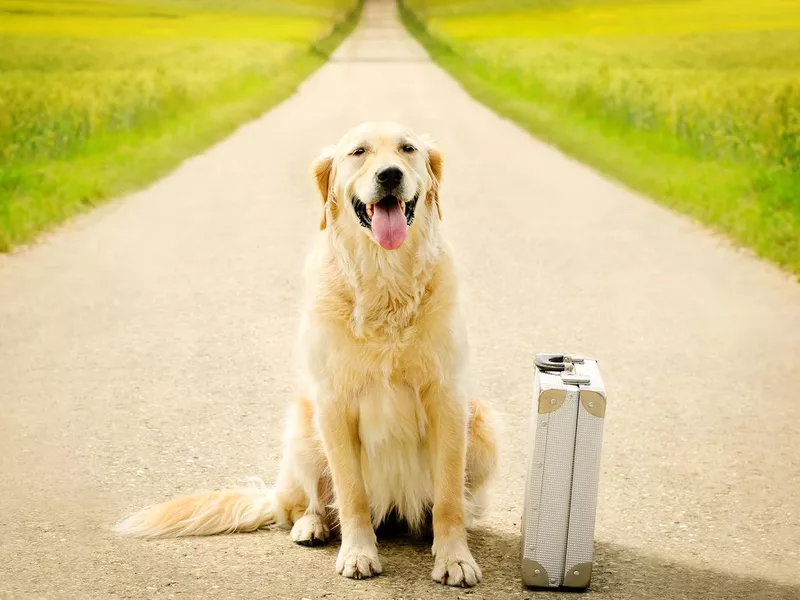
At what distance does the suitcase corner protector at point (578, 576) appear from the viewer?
142 inches

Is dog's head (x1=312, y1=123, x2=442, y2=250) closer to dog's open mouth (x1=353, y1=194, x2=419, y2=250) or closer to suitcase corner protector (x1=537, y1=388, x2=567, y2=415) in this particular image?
dog's open mouth (x1=353, y1=194, x2=419, y2=250)

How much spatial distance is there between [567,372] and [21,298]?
5.31 meters


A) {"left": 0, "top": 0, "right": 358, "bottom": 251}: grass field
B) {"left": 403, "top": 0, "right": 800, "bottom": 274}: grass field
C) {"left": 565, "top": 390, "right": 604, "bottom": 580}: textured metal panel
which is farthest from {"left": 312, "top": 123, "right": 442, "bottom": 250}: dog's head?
{"left": 0, "top": 0, "right": 358, "bottom": 251}: grass field

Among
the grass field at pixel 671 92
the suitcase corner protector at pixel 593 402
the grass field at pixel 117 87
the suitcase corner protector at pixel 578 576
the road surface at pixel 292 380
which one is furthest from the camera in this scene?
the grass field at pixel 117 87

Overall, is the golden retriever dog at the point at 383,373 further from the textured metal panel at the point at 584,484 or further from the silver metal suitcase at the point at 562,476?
the textured metal panel at the point at 584,484

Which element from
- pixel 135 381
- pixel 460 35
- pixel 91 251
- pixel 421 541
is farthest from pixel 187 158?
pixel 460 35

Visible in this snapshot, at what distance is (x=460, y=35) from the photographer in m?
32.5

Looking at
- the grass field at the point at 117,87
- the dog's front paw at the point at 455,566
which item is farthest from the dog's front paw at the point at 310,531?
the grass field at the point at 117,87

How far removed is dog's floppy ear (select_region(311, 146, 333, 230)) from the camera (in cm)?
402

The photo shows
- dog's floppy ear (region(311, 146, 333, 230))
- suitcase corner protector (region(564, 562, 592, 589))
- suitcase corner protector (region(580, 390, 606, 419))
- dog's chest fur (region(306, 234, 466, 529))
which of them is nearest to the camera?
suitcase corner protector (region(580, 390, 606, 419))

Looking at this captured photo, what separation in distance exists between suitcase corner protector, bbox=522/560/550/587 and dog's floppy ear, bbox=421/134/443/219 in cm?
129

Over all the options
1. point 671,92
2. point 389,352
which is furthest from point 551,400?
point 671,92

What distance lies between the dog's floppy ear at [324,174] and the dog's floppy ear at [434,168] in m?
0.36

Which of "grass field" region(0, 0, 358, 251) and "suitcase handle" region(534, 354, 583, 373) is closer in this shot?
"suitcase handle" region(534, 354, 583, 373)
